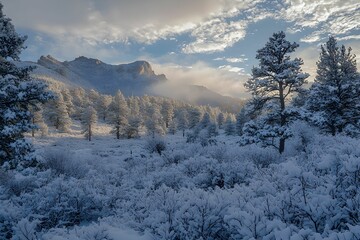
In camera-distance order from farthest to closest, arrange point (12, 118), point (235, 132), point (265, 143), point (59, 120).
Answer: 1. point (235, 132)
2. point (59, 120)
3. point (265, 143)
4. point (12, 118)

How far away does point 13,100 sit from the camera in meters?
10.4

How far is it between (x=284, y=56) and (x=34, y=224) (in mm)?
16511

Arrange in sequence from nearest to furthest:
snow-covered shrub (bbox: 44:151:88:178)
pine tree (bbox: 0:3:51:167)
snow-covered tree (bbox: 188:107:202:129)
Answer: pine tree (bbox: 0:3:51:167), snow-covered shrub (bbox: 44:151:88:178), snow-covered tree (bbox: 188:107:202:129)

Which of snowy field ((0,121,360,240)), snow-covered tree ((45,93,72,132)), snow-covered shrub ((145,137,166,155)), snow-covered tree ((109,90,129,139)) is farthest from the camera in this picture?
snow-covered tree ((109,90,129,139))

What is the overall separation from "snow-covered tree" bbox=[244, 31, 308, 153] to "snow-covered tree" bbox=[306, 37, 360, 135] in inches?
167

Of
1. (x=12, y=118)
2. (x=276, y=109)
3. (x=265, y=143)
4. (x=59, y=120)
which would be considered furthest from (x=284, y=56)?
(x=59, y=120)

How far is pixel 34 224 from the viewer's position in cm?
473

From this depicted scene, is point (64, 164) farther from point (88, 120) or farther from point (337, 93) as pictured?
point (88, 120)

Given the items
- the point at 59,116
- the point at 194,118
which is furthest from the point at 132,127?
the point at 194,118

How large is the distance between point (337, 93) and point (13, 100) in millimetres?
20615

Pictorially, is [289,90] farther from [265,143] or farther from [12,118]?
[12,118]

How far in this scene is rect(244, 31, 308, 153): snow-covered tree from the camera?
16.5m

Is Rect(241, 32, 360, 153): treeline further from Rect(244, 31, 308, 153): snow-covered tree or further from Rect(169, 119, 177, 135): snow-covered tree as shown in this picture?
Rect(169, 119, 177, 135): snow-covered tree

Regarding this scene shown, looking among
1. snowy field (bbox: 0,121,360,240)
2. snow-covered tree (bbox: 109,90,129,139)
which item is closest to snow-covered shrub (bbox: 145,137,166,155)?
snowy field (bbox: 0,121,360,240)
